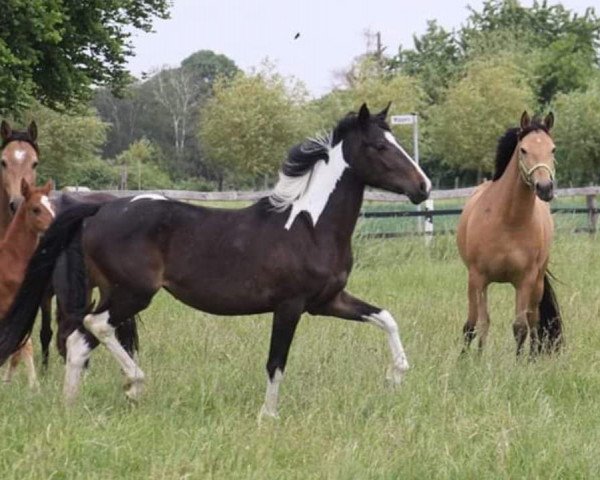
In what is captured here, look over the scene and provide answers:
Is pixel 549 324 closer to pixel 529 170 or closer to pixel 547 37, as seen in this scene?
pixel 529 170

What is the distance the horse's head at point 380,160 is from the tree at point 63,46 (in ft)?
19.7

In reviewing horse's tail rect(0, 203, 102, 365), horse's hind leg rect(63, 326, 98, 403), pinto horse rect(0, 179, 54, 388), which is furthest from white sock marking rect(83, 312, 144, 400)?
pinto horse rect(0, 179, 54, 388)

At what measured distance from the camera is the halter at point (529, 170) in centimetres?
698

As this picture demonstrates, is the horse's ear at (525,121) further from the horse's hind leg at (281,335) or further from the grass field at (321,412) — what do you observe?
the horse's hind leg at (281,335)

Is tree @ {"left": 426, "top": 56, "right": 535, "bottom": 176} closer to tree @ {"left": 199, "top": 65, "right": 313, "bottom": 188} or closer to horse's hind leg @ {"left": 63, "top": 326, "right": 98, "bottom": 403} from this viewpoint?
tree @ {"left": 199, "top": 65, "right": 313, "bottom": 188}

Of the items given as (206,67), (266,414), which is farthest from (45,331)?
(206,67)

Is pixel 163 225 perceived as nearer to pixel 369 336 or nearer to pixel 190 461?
pixel 190 461

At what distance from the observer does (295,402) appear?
555 centimetres

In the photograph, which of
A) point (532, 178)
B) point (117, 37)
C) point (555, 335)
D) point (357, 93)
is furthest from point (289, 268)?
point (357, 93)

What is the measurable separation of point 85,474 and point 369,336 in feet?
14.0

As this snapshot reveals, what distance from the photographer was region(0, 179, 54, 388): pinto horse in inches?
249

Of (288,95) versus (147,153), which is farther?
(147,153)

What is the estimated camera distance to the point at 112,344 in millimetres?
5586

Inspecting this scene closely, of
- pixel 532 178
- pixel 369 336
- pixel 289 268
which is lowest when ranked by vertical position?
pixel 369 336
